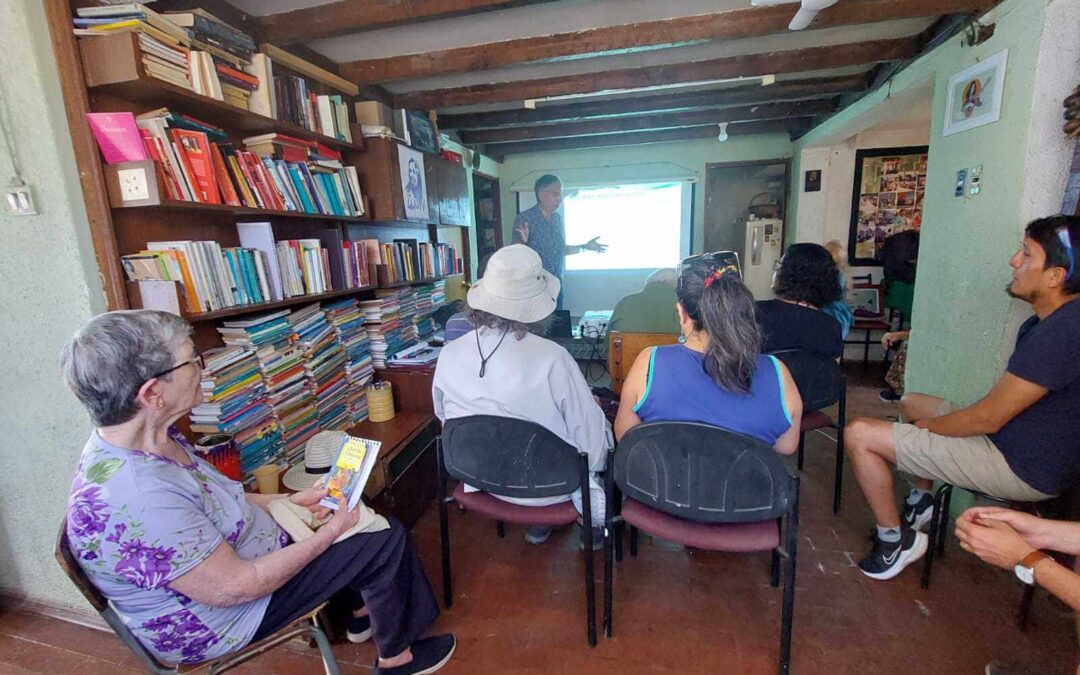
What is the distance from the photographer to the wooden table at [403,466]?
1967 mm

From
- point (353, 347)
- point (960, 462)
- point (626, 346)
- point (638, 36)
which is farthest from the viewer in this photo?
point (626, 346)

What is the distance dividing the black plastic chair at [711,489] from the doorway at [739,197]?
4666 millimetres

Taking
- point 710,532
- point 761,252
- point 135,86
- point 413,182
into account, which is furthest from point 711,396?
point 761,252

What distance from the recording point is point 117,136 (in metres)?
1.43

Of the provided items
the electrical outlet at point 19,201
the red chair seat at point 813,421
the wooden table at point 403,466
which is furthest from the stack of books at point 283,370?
the red chair seat at point 813,421

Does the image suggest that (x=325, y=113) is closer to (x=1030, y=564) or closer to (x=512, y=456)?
(x=512, y=456)

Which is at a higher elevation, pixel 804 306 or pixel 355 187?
pixel 355 187

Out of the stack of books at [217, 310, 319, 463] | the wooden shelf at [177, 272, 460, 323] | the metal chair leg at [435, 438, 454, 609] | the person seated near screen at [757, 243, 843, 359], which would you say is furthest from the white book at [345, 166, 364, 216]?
the person seated near screen at [757, 243, 843, 359]

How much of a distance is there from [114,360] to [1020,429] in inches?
95.1

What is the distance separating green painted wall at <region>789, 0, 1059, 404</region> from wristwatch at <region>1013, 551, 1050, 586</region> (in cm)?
120

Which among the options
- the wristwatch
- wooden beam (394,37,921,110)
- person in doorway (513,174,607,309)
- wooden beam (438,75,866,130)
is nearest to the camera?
the wristwatch

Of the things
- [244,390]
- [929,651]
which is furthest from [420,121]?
[929,651]

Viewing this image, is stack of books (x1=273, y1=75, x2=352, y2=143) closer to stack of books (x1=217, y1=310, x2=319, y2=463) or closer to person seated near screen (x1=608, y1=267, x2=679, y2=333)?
stack of books (x1=217, y1=310, x2=319, y2=463)

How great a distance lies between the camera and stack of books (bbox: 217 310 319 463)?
6.14 feet
